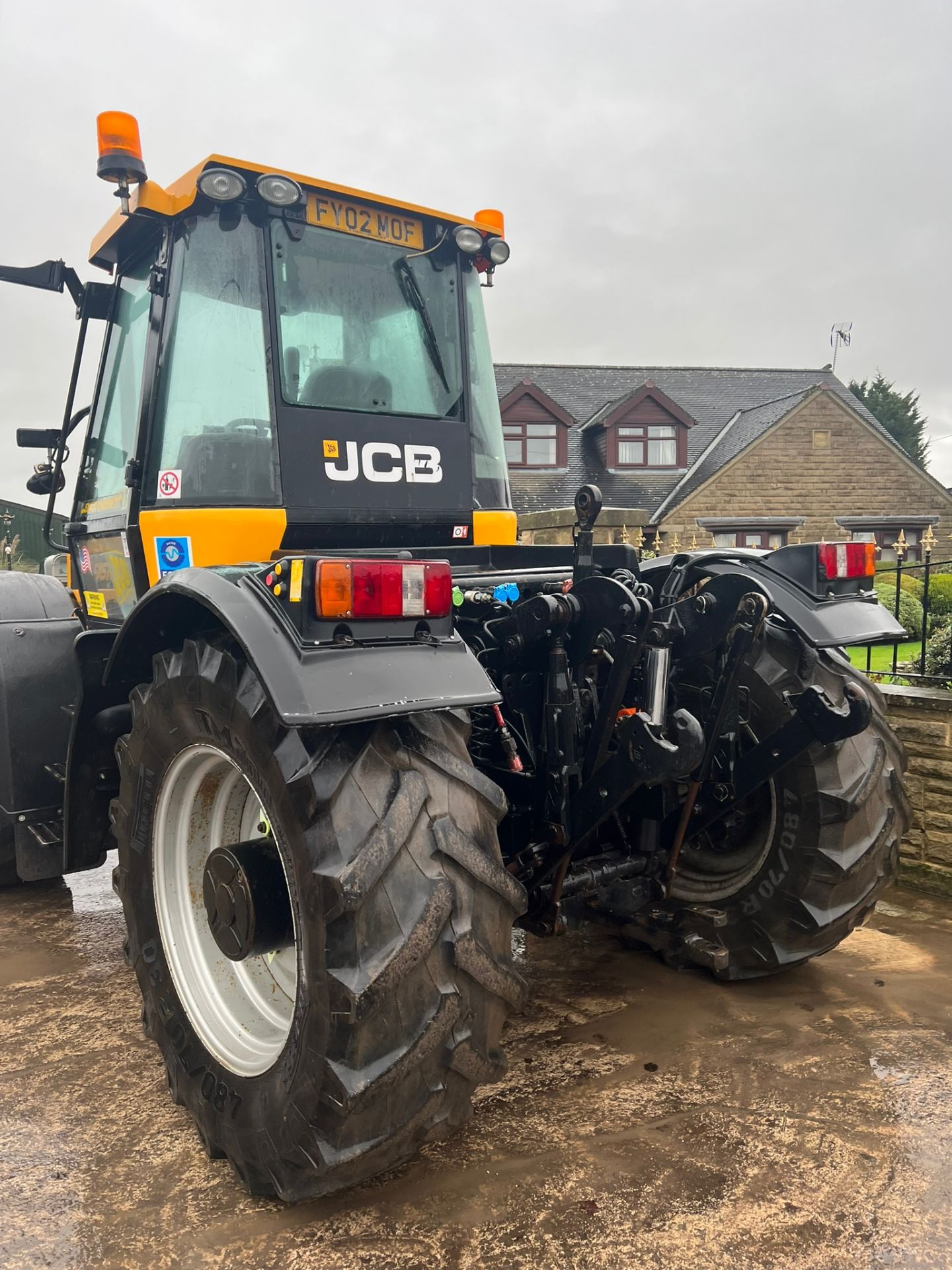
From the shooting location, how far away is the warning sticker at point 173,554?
119 inches

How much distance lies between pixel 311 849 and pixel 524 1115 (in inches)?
46.9

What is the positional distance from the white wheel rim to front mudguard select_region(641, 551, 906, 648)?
170cm

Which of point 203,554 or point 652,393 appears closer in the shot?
point 203,554

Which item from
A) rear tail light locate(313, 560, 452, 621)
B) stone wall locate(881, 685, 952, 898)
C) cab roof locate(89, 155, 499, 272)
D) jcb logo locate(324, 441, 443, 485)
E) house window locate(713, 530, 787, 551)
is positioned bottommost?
stone wall locate(881, 685, 952, 898)

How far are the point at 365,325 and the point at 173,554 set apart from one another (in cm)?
108

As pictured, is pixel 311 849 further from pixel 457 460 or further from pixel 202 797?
pixel 457 460

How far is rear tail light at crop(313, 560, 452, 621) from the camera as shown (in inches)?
79.5

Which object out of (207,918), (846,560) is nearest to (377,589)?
(207,918)

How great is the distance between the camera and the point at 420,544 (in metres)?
3.47

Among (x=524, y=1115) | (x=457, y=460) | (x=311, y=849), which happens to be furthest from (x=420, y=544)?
(x=524, y=1115)

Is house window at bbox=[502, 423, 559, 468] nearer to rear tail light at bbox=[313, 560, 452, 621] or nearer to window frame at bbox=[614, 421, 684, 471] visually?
window frame at bbox=[614, 421, 684, 471]

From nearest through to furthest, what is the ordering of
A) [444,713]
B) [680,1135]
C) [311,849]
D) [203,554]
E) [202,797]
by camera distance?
[311,849] < [444,713] < [680,1135] < [202,797] < [203,554]

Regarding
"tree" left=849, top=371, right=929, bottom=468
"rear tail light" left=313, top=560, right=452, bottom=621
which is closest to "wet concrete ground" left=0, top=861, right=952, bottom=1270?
"rear tail light" left=313, top=560, right=452, bottom=621

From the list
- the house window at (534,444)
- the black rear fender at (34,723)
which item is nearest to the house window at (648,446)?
the house window at (534,444)
